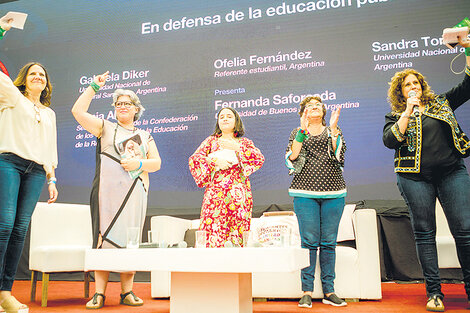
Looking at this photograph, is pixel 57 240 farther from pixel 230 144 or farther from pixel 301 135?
pixel 301 135

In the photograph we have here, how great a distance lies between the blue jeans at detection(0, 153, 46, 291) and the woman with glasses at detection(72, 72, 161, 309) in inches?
14.7

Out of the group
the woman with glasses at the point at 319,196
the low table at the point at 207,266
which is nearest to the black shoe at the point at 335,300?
the woman with glasses at the point at 319,196

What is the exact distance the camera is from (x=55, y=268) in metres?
2.84

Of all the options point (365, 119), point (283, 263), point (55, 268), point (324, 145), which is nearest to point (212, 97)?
point (365, 119)

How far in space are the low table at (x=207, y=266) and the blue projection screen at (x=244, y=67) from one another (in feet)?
7.75

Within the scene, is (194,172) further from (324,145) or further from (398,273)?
(398,273)

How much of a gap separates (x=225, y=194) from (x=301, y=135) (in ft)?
1.93

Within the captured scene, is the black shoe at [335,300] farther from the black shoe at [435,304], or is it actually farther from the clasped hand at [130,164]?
the clasped hand at [130,164]

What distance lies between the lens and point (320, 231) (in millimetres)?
2508

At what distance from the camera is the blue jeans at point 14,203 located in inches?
77.3

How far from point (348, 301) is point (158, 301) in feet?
4.18

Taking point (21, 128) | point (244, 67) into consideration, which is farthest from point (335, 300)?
point (244, 67)

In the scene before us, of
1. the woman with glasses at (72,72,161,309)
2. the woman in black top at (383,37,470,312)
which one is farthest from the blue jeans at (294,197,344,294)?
the woman with glasses at (72,72,161,309)

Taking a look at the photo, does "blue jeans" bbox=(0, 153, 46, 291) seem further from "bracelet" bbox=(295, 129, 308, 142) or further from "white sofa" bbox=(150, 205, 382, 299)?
"bracelet" bbox=(295, 129, 308, 142)
